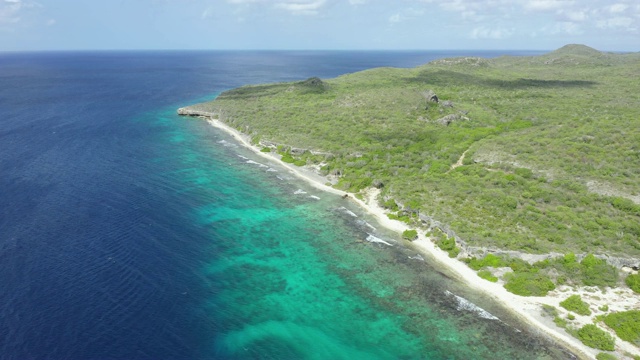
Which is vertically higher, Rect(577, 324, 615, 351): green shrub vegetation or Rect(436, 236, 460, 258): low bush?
Rect(436, 236, 460, 258): low bush

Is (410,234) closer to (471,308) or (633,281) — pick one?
(471,308)

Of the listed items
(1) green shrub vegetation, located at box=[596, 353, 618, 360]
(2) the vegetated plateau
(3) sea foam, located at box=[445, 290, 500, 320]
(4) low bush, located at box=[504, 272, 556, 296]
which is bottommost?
(3) sea foam, located at box=[445, 290, 500, 320]

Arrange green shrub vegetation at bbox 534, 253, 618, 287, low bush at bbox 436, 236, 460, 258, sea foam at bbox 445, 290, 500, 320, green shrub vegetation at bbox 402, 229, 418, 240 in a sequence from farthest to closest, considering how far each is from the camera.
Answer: green shrub vegetation at bbox 402, 229, 418, 240 → low bush at bbox 436, 236, 460, 258 → green shrub vegetation at bbox 534, 253, 618, 287 → sea foam at bbox 445, 290, 500, 320

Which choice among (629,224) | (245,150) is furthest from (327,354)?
(245,150)

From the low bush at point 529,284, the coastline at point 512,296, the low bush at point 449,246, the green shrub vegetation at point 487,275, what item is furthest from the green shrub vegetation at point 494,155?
the green shrub vegetation at point 487,275

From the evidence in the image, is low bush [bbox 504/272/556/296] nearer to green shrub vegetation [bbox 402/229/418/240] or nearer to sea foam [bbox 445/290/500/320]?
sea foam [bbox 445/290/500/320]

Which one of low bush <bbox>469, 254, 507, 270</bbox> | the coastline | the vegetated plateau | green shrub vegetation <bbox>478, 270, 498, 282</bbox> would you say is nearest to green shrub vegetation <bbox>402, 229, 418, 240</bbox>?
the vegetated plateau

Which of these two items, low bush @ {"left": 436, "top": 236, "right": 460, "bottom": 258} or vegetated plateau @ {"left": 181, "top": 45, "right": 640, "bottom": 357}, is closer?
vegetated plateau @ {"left": 181, "top": 45, "right": 640, "bottom": 357}
